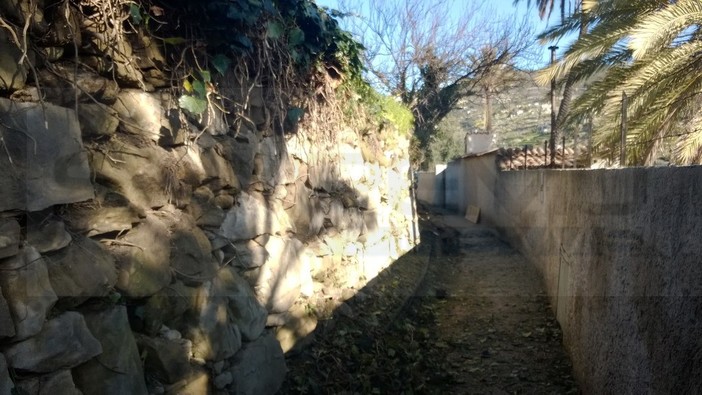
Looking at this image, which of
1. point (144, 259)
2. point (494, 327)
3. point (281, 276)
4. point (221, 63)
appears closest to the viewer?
point (144, 259)

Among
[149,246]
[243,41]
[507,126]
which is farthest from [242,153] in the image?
[507,126]

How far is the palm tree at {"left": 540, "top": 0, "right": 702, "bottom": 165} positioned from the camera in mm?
5695

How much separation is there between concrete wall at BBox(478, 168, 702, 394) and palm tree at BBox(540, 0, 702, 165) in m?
1.64

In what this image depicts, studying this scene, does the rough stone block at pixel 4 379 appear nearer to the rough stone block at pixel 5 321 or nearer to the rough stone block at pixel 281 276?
the rough stone block at pixel 5 321

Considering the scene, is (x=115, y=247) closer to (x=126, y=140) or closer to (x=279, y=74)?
(x=126, y=140)

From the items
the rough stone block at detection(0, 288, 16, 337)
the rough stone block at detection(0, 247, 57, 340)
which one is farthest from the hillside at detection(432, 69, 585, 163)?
the rough stone block at detection(0, 288, 16, 337)

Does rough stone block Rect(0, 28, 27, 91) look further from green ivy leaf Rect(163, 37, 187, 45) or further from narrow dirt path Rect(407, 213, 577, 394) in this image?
narrow dirt path Rect(407, 213, 577, 394)

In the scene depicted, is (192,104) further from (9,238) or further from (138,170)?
(9,238)

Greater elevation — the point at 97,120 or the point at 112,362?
the point at 97,120

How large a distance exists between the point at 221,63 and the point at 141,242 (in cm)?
125

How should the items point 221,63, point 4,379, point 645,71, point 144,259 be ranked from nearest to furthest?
point 4,379, point 144,259, point 221,63, point 645,71

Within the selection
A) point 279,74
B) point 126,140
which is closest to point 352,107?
point 279,74

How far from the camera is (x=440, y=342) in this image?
557 centimetres

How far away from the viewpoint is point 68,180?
7.00 ft
